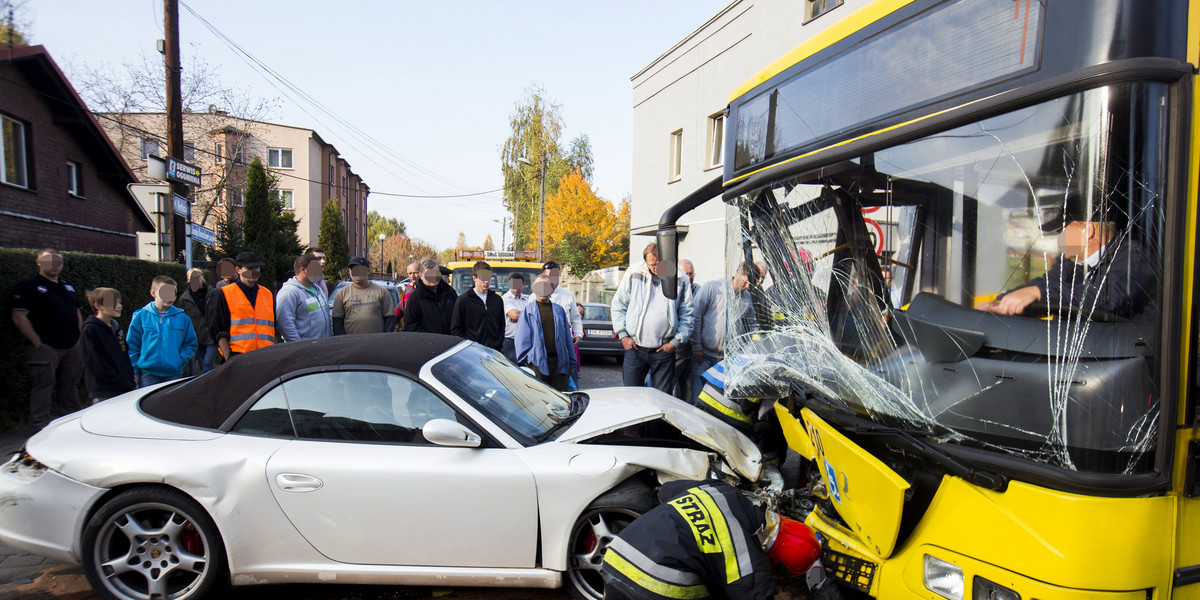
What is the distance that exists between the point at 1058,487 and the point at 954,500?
34cm

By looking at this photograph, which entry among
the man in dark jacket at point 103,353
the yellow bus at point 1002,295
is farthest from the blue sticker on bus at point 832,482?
the man in dark jacket at point 103,353

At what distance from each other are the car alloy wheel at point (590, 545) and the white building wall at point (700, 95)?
353 inches

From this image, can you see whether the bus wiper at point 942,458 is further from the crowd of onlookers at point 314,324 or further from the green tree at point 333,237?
the green tree at point 333,237

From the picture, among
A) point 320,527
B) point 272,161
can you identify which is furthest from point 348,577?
point 272,161

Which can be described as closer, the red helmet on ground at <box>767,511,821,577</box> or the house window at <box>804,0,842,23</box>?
the red helmet on ground at <box>767,511,821,577</box>

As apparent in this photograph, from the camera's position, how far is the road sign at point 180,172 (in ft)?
27.9

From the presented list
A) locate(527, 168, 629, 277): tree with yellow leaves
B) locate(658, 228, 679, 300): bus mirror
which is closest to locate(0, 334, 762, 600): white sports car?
locate(658, 228, 679, 300): bus mirror

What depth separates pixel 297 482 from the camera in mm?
2957

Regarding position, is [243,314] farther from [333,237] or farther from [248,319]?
[333,237]

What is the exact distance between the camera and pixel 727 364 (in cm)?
353

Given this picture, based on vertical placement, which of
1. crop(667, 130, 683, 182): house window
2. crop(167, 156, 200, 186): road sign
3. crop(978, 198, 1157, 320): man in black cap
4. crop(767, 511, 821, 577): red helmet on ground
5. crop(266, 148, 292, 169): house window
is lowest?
crop(767, 511, 821, 577): red helmet on ground

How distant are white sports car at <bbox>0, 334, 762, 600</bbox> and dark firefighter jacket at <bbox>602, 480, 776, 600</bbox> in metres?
0.78

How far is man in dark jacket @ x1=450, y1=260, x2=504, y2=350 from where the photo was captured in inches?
245

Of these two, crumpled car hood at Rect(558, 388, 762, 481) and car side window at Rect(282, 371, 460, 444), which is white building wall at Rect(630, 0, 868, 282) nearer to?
crumpled car hood at Rect(558, 388, 762, 481)
